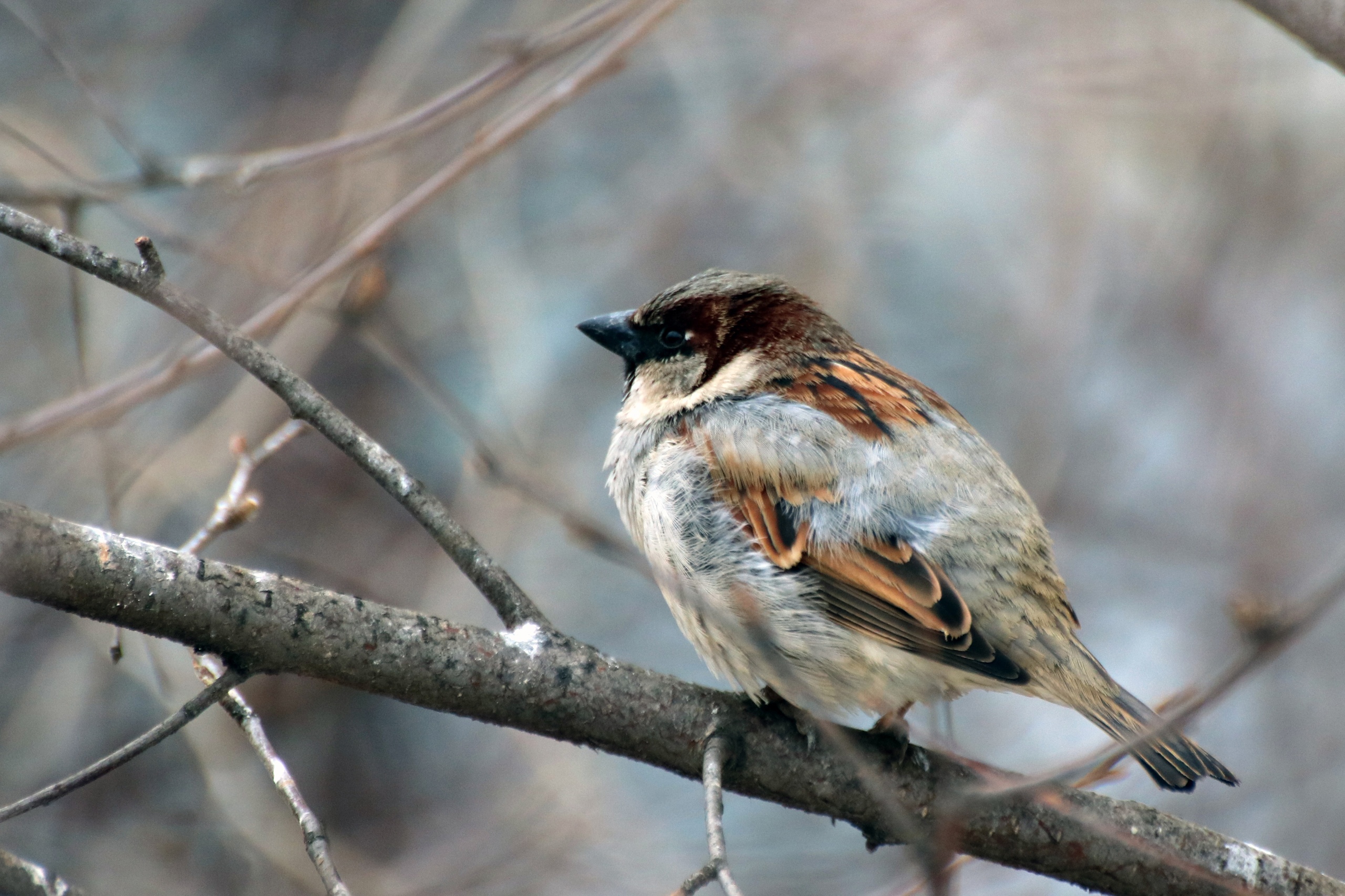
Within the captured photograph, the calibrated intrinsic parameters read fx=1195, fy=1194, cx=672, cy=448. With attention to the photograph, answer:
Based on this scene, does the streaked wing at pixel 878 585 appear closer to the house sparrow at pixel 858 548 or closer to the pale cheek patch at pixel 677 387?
the house sparrow at pixel 858 548

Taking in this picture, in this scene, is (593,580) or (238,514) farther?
(593,580)

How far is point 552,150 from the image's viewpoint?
853 cm

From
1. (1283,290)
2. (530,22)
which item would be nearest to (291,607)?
(530,22)

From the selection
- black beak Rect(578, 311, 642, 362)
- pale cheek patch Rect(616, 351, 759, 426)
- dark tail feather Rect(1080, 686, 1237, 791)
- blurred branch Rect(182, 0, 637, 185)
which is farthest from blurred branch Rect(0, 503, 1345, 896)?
blurred branch Rect(182, 0, 637, 185)

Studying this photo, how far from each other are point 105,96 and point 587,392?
11.6ft

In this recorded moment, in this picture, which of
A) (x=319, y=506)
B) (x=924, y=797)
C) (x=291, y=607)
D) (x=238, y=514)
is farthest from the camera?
(x=319, y=506)

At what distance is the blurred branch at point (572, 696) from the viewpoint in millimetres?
2332

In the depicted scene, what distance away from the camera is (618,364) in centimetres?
791

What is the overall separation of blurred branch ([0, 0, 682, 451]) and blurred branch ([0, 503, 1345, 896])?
4.57 feet

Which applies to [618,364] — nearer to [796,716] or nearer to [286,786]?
[796,716]

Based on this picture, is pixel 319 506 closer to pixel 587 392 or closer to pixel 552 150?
pixel 587 392

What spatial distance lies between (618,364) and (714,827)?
5775mm

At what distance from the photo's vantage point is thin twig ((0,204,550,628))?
100 inches

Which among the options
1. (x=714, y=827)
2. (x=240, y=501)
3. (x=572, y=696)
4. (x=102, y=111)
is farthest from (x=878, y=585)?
(x=102, y=111)
